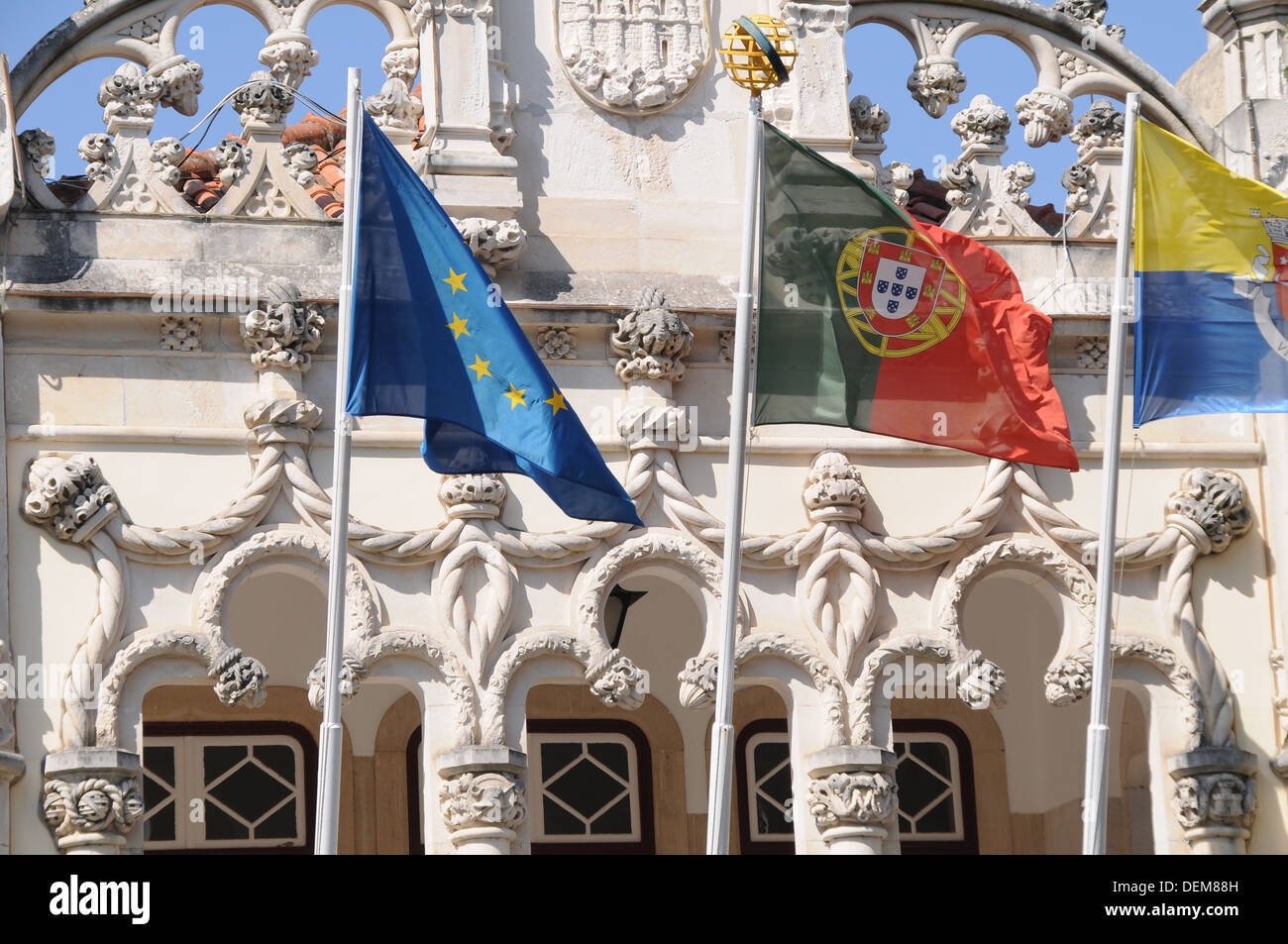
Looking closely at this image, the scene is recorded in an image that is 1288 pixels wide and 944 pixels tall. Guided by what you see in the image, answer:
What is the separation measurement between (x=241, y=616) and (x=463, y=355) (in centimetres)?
595

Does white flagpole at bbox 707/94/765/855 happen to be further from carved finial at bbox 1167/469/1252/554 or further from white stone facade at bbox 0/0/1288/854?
carved finial at bbox 1167/469/1252/554

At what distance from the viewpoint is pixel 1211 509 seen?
2164 cm

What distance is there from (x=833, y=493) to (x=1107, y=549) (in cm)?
279

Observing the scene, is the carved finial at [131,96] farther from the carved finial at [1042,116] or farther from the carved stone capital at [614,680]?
the carved finial at [1042,116]

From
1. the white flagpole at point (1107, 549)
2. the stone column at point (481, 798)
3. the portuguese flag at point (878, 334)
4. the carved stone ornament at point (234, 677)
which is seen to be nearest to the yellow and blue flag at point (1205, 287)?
the white flagpole at point (1107, 549)

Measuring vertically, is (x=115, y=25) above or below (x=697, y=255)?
above

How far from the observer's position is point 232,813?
77.7 feet


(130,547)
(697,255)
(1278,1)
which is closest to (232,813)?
(130,547)

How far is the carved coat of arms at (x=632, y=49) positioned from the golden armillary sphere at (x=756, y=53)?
2.64 m

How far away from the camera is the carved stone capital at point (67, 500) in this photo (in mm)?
20000

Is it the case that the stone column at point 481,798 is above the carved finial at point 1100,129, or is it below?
below

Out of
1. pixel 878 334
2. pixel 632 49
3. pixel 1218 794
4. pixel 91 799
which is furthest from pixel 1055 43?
pixel 91 799

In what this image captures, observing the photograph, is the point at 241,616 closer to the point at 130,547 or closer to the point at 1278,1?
the point at 130,547

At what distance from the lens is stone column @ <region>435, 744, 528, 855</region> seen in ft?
66.1
